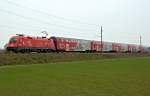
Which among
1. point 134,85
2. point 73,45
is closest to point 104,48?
point 73,45

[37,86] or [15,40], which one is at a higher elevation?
[15,40]

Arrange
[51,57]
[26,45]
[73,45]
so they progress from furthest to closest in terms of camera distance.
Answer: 1. [73,45]
2. [26,45]
3. [51,57]

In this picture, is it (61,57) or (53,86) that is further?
(61,57)

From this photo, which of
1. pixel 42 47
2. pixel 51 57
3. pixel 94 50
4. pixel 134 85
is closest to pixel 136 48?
pixel 94 50

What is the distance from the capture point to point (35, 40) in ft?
165

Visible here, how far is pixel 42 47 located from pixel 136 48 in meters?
54.0

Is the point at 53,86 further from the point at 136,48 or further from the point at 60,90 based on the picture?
the point at 136,48

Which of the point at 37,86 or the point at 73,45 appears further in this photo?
the point at 73,45

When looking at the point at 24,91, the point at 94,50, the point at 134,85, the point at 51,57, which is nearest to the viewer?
the point at 24,91

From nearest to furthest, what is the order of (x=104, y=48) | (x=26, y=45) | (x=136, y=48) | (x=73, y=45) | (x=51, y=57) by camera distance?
(x=51, y=57) < (x=26, y=45) < (x=73, y=45) < (x=104, y=48) < (x=136, y=48)

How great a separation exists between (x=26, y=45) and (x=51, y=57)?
5498mm

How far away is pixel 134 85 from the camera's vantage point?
19156 mm

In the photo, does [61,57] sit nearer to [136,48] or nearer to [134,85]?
[134,85]

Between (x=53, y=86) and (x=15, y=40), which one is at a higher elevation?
(x=15, y=40)
